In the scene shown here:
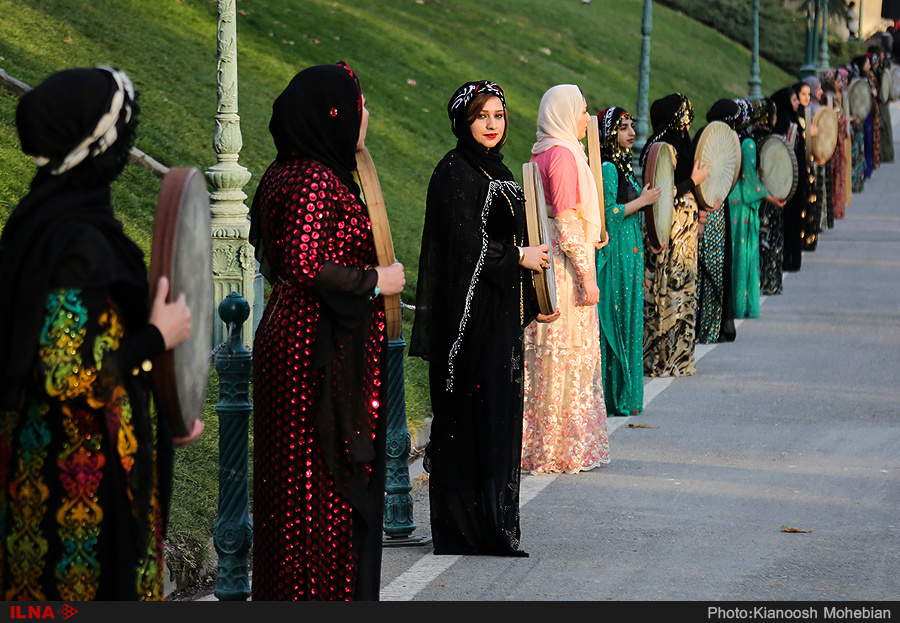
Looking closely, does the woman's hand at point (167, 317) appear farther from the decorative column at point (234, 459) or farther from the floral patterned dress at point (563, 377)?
the floral patterned dress at point (563, 377)

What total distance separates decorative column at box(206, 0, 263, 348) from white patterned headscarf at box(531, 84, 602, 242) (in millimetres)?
2164

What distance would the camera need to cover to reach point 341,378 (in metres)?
4.81

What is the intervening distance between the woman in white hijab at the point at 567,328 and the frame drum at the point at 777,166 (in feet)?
23.7

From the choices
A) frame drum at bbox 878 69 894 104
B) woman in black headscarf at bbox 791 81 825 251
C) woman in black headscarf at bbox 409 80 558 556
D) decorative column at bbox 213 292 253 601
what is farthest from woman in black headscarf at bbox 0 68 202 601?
frame drum at bbox 878 69 894 104

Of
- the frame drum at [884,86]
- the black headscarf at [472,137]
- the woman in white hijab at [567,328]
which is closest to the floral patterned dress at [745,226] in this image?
the woman in white hijab at [567,328]

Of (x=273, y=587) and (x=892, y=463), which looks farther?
(x=892, y=463)

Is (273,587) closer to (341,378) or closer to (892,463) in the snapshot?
(341,378)

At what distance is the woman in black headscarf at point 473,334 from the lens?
6.43 metres

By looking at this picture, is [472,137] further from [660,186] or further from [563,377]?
[660,186]

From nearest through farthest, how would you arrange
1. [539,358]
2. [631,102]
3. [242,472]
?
[242,472]
[539,358]
[631,102]
